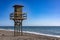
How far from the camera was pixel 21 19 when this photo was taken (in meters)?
23.7

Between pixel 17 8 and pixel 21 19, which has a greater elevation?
pixel 17 8

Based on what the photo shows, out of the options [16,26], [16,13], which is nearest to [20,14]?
[16,13]

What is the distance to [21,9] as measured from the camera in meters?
23.6

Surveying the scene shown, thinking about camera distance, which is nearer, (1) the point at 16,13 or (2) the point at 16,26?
(1) the point at 16,13

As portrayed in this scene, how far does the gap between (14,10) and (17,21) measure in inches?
68.6

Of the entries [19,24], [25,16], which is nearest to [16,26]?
[19,24]

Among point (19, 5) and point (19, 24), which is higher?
point (19, 5)

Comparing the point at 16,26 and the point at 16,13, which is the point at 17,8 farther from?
the point at 16,26

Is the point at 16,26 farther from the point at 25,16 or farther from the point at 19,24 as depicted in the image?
the point at 25,16

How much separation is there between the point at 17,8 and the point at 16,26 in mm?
3011

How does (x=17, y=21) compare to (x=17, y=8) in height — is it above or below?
below

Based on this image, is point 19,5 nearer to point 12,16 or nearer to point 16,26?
point 12,16

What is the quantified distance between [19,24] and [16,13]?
2075 millimetres

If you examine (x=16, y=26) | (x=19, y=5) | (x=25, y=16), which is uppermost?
(x=19, y=5)
